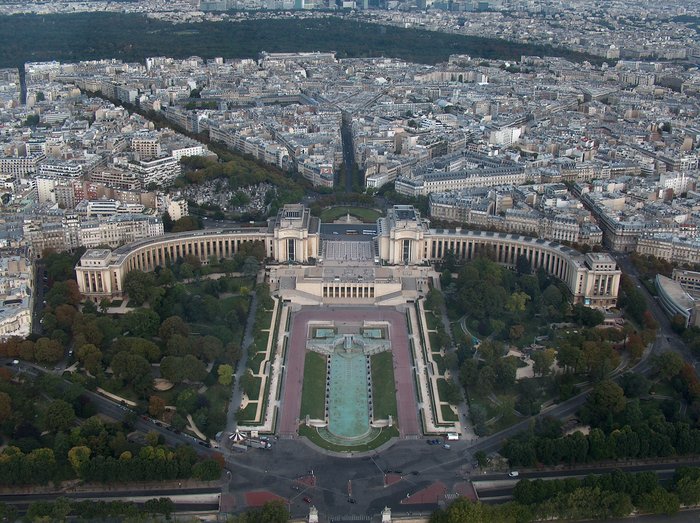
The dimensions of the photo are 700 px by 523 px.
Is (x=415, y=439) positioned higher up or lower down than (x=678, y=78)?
lower down

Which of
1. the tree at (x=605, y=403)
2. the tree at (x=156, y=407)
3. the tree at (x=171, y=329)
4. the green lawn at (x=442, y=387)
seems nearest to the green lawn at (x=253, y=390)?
the tree at (x=156, y=407)

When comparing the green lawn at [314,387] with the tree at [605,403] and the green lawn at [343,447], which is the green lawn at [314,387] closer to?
the green lawn at [343,447]

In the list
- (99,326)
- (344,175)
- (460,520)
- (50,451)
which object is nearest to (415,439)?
(460,520)

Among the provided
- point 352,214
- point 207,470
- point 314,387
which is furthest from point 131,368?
point 352,214

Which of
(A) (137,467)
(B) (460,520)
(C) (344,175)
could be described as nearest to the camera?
(B) (460,520)

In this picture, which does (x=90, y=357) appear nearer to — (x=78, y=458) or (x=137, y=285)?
(x=137, y=285)

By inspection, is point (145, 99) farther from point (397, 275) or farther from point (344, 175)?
point (397, 275)

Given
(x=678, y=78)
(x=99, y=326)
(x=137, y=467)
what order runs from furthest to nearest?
(x=678, y=78)
(x=99, y=326)
(x=137, y=467)
